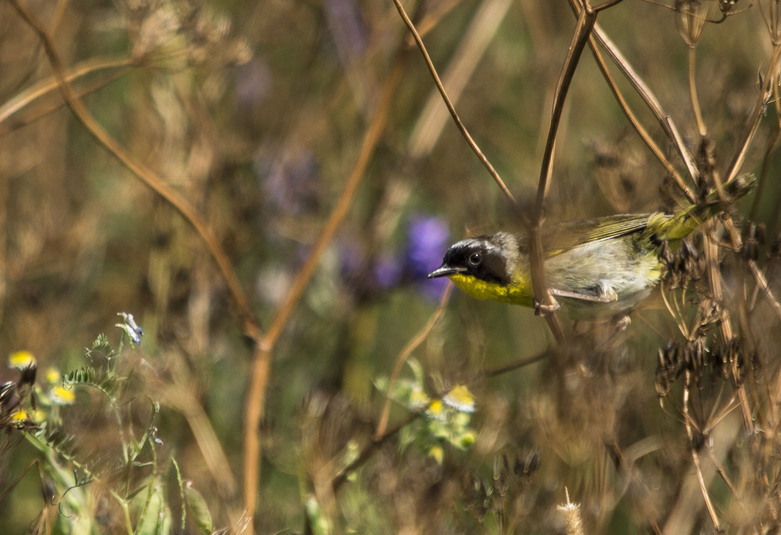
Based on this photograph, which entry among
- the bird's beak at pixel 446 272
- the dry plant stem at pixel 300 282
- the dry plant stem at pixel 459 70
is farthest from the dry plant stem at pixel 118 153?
the dry plant stem at pixel 459 70

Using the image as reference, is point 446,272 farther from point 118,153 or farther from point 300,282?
point 118,153

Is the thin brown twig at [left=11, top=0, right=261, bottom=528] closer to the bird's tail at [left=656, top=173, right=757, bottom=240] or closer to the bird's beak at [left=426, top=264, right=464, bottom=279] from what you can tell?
the bird's beak at [left=426, top=264, right=464, bottom=279]

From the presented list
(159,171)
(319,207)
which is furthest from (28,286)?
(319,207)

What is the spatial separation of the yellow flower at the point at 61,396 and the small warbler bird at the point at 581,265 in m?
1.77

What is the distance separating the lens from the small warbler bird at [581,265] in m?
3.73

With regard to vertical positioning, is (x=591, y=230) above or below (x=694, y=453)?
above

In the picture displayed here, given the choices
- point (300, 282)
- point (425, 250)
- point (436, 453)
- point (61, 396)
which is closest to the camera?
point (61, 396)

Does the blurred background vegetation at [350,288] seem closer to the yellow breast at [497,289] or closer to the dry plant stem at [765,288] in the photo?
the dry plant stem at [765,288]

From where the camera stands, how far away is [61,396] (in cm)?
239

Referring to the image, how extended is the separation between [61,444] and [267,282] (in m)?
2.86

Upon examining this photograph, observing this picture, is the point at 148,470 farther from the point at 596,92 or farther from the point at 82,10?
the point at 596,92

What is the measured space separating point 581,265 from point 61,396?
8.11 ft

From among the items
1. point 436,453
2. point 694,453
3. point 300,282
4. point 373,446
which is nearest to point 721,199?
point 694,453

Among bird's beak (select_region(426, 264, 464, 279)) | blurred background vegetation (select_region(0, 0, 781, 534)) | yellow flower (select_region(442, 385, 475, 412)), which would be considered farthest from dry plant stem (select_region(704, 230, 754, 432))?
bird's beak (select_region(426, 264, 464, 279))
